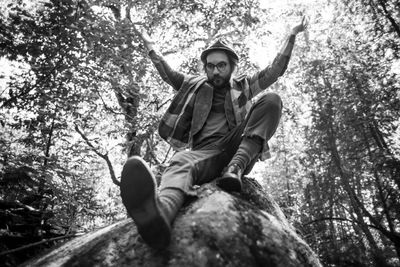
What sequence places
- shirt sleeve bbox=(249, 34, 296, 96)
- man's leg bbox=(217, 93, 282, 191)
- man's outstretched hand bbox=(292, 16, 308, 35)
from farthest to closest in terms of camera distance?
man's outstretched hand bbox=(292, 16, 308, 35) < shirt sleeve bbox=(249, 34, 296, 96) < man's leg bbox=(217, 93, 282, 191)

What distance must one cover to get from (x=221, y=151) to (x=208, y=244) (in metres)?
1.10

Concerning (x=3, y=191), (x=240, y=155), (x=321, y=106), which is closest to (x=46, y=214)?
(x=3, y=191)

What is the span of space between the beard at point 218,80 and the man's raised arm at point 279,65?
0.98 feet

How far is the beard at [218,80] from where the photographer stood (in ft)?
9.87

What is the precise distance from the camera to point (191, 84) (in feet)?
10.2

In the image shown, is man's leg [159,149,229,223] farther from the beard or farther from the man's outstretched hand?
the man's outstretched hand

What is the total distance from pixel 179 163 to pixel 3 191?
2.12 m

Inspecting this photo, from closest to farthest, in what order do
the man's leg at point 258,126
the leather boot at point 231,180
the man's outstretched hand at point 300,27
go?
the leather boot at point 231,180
the man's leg at point 258,126
the man's outstretched hand at point 300,27

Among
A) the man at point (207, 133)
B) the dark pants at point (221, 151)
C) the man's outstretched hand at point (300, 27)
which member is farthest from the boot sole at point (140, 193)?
the man's outstretched hand at point (300, 27)

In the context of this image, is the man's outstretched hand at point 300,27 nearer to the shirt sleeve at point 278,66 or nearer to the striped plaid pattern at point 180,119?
the shirt sleeve at point 278,66

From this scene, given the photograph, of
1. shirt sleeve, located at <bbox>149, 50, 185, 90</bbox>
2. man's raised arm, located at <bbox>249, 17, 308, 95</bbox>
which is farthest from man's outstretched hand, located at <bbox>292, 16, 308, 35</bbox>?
shirt sleeve, located at <bbox>149, 50, 185, 90</bbox>

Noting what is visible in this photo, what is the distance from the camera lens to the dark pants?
7.36 ft

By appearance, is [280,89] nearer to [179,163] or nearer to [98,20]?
[98,20]

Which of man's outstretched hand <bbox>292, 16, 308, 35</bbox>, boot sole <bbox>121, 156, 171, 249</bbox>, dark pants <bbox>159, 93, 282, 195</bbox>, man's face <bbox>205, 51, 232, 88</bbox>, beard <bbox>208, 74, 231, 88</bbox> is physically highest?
man's outstretched hand <bbox>292, 16, 308, 35</bbox>
